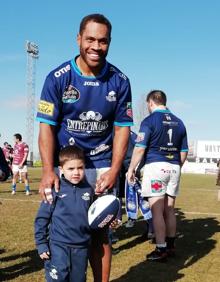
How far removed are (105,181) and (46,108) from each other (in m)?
0.76

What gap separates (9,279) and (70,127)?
2.15 m

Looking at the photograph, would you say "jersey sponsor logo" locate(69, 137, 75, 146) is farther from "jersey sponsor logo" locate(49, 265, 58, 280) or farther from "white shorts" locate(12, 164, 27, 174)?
"white shorts" locate(12, 164, 27, 174)

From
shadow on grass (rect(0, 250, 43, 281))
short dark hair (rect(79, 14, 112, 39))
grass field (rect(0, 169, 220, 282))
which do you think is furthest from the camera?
grass field (rect(0, 169, 220, 282))

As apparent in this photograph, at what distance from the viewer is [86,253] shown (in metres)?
3.60

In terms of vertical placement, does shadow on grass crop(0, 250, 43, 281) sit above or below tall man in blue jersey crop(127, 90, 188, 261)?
below

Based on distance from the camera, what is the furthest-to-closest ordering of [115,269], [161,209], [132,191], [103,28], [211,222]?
[211,222] → [132,191] → [161,209] → [115,269] → [103,28]

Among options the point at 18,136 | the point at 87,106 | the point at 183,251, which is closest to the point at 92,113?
the point at 87,106

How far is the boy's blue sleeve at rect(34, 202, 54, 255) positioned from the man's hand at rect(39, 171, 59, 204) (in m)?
0.07

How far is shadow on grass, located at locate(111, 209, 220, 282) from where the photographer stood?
5242 mm

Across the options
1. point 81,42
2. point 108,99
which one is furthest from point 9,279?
point 81,42

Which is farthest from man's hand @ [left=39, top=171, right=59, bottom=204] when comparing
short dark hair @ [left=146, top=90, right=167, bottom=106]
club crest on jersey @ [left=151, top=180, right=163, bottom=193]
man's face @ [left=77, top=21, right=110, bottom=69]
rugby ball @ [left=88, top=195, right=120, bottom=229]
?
short dark hair @ [left=146, top=90, right=167, bottom=106]

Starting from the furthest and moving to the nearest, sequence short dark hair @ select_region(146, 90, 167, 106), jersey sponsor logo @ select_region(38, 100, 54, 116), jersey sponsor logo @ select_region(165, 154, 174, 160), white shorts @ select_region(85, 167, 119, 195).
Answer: short dark hair @ select_region(146, 90, 167, 106), jersey sponsor logo @ select_region(165, 154, 174, 160), white shorts @ select_region(85, 167, 119, 195), jersey sponsor logo @ select_region(38, 100, 54, 116)

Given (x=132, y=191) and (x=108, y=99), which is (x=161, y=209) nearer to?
(x=132, y=191)

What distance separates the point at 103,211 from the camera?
3461mm
